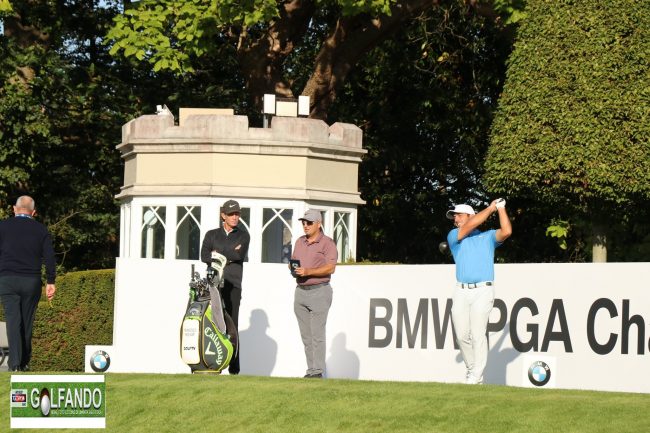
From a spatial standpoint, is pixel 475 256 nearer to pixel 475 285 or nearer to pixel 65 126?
pixel 475 285

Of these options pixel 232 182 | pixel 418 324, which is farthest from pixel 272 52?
pixel 418 324

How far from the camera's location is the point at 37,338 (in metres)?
23.1

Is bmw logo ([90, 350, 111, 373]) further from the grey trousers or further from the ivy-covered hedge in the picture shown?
the ivy-covered hedge

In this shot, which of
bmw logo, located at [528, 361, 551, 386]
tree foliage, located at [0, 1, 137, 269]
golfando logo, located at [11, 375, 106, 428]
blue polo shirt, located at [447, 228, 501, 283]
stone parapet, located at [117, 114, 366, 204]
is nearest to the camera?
golfando logo, located at [11, 375, 106, 428]

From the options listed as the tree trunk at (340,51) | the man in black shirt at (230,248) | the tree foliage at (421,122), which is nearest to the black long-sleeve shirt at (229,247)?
the man in black shirt at (230,248)

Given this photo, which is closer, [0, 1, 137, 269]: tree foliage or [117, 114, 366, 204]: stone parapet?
[117, 114, 366, 204]: stone parapet

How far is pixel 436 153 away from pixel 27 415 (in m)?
23.4

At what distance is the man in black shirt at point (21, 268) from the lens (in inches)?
641

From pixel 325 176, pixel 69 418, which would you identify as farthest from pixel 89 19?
pixel 69 418

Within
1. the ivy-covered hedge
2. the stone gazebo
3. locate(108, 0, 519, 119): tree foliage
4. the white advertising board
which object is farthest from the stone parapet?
the ivy-covered hedge

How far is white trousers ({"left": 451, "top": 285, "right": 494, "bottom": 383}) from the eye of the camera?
14727 millimetres

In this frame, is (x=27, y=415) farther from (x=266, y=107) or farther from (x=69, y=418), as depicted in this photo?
(x=266, y=107)

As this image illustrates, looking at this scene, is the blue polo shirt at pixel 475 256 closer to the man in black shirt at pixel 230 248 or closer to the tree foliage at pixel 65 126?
the man in black shirt at pixel 230 248

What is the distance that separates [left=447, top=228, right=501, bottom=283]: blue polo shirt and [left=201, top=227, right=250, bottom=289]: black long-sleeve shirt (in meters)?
2.74
